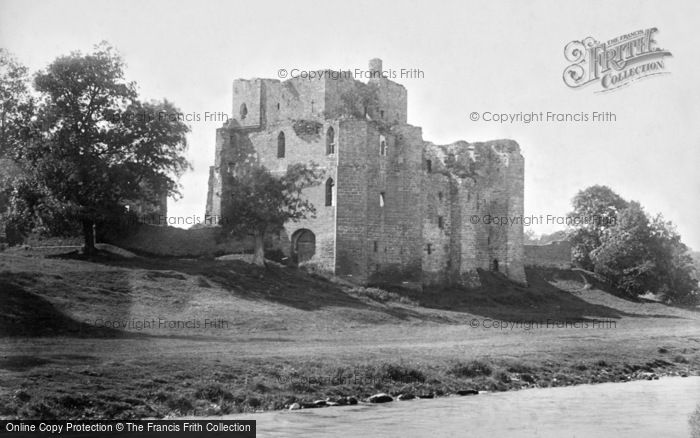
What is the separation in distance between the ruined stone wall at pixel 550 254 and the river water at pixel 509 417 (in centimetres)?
4256

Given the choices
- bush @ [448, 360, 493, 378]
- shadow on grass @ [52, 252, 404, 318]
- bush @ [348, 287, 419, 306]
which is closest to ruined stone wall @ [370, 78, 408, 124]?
bush @ [348, 287, 419, 306]

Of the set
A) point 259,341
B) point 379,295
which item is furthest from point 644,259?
point 259,341

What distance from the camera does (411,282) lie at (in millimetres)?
49750

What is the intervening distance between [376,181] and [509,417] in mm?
30798

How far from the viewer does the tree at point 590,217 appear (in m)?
70.2

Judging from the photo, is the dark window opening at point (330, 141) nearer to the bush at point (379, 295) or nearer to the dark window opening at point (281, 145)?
the dark window opening at point (281, 145)

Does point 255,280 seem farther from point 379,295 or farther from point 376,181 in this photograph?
point 376,181

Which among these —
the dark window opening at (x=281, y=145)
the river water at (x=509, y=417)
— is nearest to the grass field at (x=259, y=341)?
the river water at (x=509, y=417)

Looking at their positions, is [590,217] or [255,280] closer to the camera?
[255,280]

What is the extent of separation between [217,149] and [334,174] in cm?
948

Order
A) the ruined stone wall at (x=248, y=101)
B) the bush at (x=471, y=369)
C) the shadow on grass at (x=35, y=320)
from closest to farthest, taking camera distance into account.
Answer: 1. the bush at (x=471, y=369)
2. the shadow on grass at (x=35, y=320)
3. the ruined stone wall at (x=248, y=101)

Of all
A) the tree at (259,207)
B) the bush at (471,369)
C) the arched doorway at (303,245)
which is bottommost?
the bush at (471,369)

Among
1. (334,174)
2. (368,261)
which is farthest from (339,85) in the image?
(368,261)

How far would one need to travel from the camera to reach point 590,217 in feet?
237
